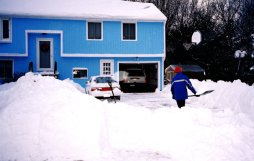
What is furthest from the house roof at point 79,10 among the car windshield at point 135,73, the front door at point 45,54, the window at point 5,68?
the car windshield at point 135,73

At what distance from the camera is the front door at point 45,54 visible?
2467cm

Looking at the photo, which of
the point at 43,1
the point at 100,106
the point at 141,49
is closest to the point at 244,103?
the point at 100,106

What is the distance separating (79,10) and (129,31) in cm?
403

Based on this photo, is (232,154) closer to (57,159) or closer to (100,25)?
(57,159)

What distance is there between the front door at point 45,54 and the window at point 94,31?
9.43 ft

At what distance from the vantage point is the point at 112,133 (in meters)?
8.79

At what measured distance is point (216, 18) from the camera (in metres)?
46.6

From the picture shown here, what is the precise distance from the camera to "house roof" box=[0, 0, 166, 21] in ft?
79.4

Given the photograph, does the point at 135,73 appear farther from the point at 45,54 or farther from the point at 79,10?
the point at 45,54

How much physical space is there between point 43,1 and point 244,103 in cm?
1876

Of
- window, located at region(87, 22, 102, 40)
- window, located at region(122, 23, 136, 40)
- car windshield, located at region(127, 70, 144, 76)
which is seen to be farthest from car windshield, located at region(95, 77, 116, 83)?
window, located at region(122, 23, 136, 40)

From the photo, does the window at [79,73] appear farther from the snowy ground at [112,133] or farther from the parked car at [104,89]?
the snowy ground at [112,133]

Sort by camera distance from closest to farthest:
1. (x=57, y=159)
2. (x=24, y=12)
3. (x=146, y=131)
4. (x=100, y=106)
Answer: (x=57, y=159)
(x=146, y=131)
(x=100, y=106)
(x=24, y=12)

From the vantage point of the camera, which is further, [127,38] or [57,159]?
[127,38]
